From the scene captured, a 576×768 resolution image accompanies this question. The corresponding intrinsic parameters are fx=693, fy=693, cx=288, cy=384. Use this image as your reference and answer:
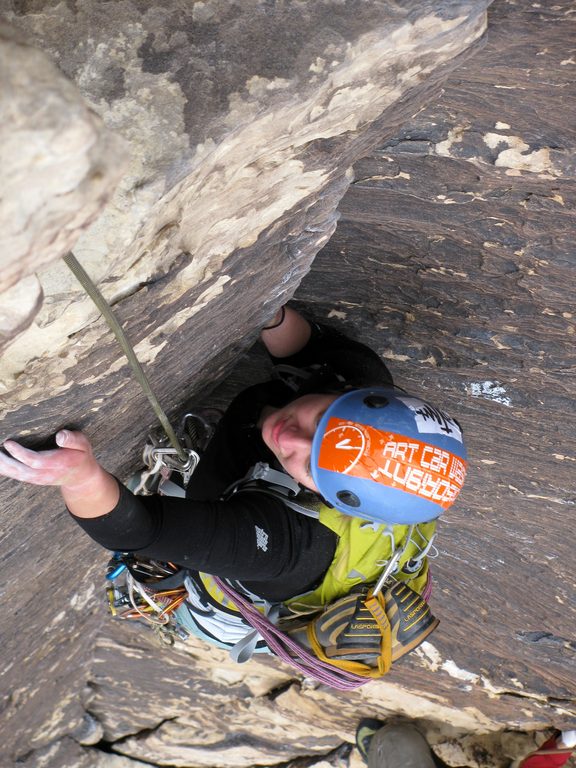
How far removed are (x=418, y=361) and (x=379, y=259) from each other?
2.19 feet

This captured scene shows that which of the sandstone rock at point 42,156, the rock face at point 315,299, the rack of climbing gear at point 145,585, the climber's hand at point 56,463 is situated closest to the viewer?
the sandstone rock at point 42,156

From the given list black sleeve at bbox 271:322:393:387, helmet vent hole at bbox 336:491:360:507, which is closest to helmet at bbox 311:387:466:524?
helmet vent hole at bbox 336:491:360:507

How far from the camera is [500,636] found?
4.74 m

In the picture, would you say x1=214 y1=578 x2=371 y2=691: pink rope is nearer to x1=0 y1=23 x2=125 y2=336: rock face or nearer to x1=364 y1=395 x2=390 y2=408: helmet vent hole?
x1=364 y1=395 x2=390 y2=408: helmet vent hole

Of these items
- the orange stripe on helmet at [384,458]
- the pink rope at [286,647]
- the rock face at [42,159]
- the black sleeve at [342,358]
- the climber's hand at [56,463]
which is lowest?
the pink rope at [286,647]

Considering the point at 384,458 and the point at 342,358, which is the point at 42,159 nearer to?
the point at 384,458

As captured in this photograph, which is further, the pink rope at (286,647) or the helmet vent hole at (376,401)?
the pink rope at (286,647)

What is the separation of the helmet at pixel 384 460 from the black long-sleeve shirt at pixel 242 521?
242 mm

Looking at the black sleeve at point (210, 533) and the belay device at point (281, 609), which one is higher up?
the black sleeve at point (210, 533)

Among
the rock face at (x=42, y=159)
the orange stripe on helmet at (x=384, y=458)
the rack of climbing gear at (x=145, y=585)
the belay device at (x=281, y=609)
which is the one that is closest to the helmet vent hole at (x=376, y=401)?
the orange stripe on helmet at (x=384, y=458)

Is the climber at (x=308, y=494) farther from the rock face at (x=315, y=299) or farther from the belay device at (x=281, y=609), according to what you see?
the rock face at (x=315, y=299)

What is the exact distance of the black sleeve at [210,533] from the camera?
2369 millimetres

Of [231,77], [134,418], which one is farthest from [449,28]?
[134,418]

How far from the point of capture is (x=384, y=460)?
8.13ft
